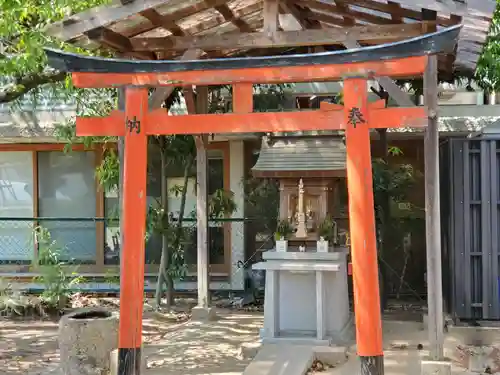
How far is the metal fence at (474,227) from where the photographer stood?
9602 mm

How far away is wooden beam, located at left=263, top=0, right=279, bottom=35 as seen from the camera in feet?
26.0

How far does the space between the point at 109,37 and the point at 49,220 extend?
665 cm

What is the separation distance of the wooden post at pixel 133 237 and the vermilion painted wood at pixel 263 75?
0.15m

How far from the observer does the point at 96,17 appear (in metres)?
7.43

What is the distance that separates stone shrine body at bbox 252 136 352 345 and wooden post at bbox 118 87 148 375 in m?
2.45

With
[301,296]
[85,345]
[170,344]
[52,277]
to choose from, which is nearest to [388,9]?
[301,296]

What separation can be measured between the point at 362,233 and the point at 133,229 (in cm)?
208

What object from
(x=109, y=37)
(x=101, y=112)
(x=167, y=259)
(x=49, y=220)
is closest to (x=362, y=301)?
(x=109, y=37)

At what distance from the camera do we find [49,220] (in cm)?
1386

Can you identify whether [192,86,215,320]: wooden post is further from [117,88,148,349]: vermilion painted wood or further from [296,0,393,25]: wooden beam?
[117,88,148,349]: vermilion painted wood

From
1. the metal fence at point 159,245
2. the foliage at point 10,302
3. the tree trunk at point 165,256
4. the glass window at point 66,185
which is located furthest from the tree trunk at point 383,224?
the glass window at point 66,185

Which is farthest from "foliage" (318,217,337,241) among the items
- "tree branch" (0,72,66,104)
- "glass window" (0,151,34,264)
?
"glass window" (0,151,34,264)

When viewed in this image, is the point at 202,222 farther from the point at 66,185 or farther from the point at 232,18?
the point at 66,185

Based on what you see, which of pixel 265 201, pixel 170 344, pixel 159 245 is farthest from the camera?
pixel 159 245
